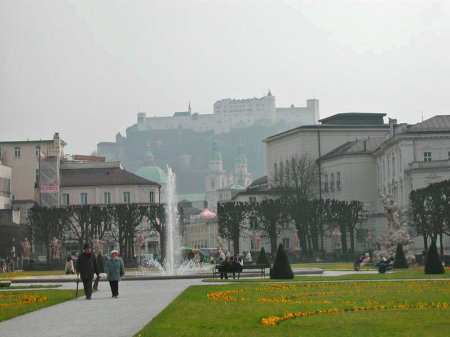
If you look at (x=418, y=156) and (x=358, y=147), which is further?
(x=358, y=147)

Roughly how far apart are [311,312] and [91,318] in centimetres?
513

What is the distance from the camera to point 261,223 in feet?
392

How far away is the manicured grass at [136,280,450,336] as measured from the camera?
77.6 feet

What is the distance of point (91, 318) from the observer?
27734mm

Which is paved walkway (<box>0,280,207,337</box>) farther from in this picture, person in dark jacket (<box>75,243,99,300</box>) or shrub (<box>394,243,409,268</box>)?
shrub (<box>394,243,409,268</box>)

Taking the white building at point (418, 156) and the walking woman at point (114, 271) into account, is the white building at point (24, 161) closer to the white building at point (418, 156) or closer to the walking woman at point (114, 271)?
the white building at point (418, 156)

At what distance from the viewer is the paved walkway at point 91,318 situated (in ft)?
79.4

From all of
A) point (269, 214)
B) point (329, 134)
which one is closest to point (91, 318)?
point (269, 214)

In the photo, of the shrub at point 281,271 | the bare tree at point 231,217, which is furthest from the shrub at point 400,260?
the bare tree at point 231,217

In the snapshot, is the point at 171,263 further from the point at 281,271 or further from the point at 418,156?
the point at 418,156

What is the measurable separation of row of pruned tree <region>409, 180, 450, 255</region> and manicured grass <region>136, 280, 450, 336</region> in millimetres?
43822

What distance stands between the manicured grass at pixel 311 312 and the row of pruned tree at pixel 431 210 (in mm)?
43822

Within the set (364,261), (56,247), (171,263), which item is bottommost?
(364,261)

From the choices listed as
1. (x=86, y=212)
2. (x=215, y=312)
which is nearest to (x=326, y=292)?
(x=215, y=312)
